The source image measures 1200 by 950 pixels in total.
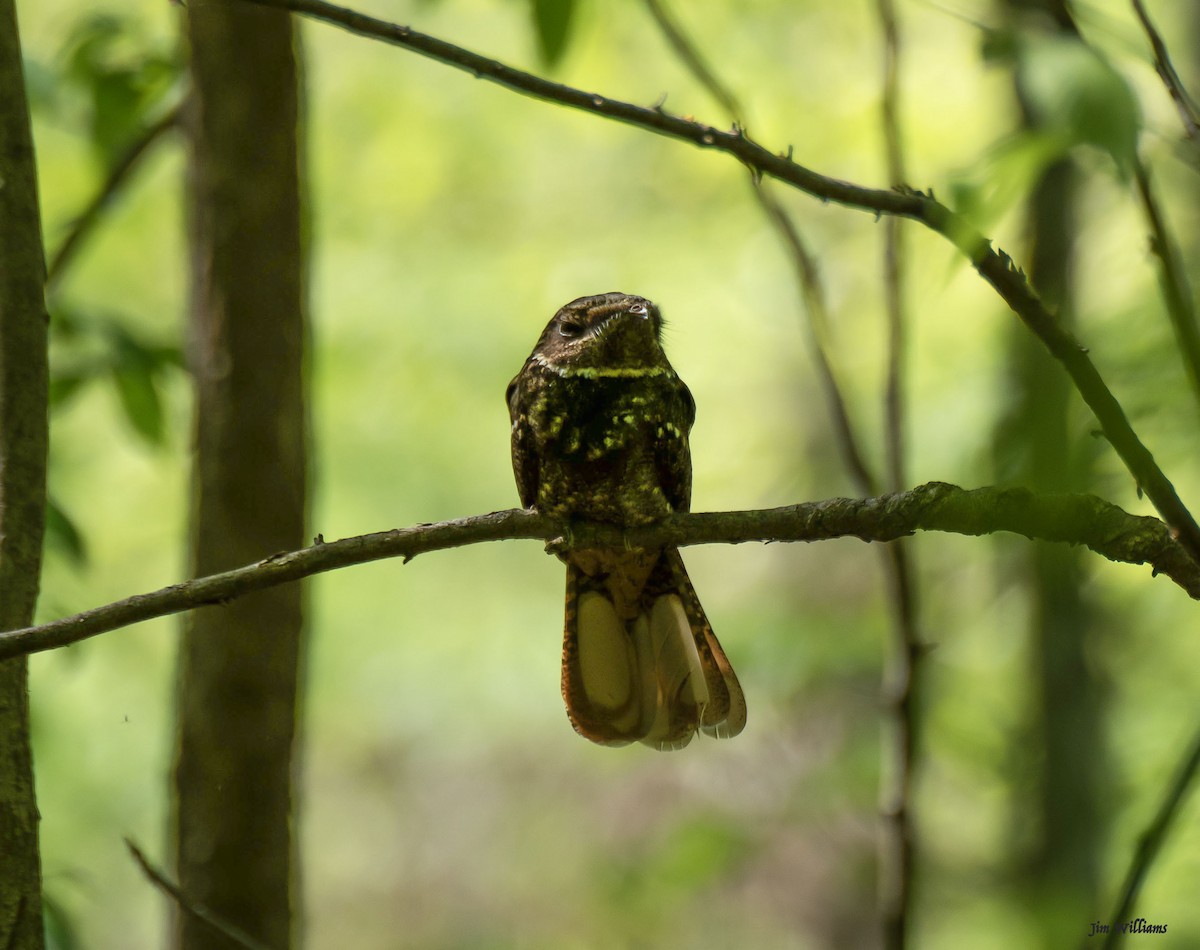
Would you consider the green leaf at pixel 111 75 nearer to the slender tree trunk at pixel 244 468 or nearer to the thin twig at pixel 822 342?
the slender tree trunk at pixel 244 468

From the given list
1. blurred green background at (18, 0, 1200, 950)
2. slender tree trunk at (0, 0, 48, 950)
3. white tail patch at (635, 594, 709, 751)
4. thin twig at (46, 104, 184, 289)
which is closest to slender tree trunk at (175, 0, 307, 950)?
thin twig at (46, 104, 184, 289)

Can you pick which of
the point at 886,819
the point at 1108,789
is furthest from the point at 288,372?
the point at 1108,789

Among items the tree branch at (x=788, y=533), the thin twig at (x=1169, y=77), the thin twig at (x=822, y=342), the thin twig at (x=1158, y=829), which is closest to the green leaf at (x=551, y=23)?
the thin twig at (x=822, y=342)

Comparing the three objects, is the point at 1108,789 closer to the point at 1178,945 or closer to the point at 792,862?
the point at 1178,945

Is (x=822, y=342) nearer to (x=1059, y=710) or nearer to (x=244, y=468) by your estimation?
(x=244, y=468)

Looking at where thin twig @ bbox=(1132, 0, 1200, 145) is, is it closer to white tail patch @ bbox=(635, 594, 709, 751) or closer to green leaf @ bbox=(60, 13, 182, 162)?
white tail patch @ bbox=(635, 594, 709, 751)

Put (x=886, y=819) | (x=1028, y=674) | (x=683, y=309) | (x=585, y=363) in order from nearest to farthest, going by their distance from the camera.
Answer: (x=886, y=819) → (x=585, y=363) → (x=1028, y=674) → (x=683, y=309)
